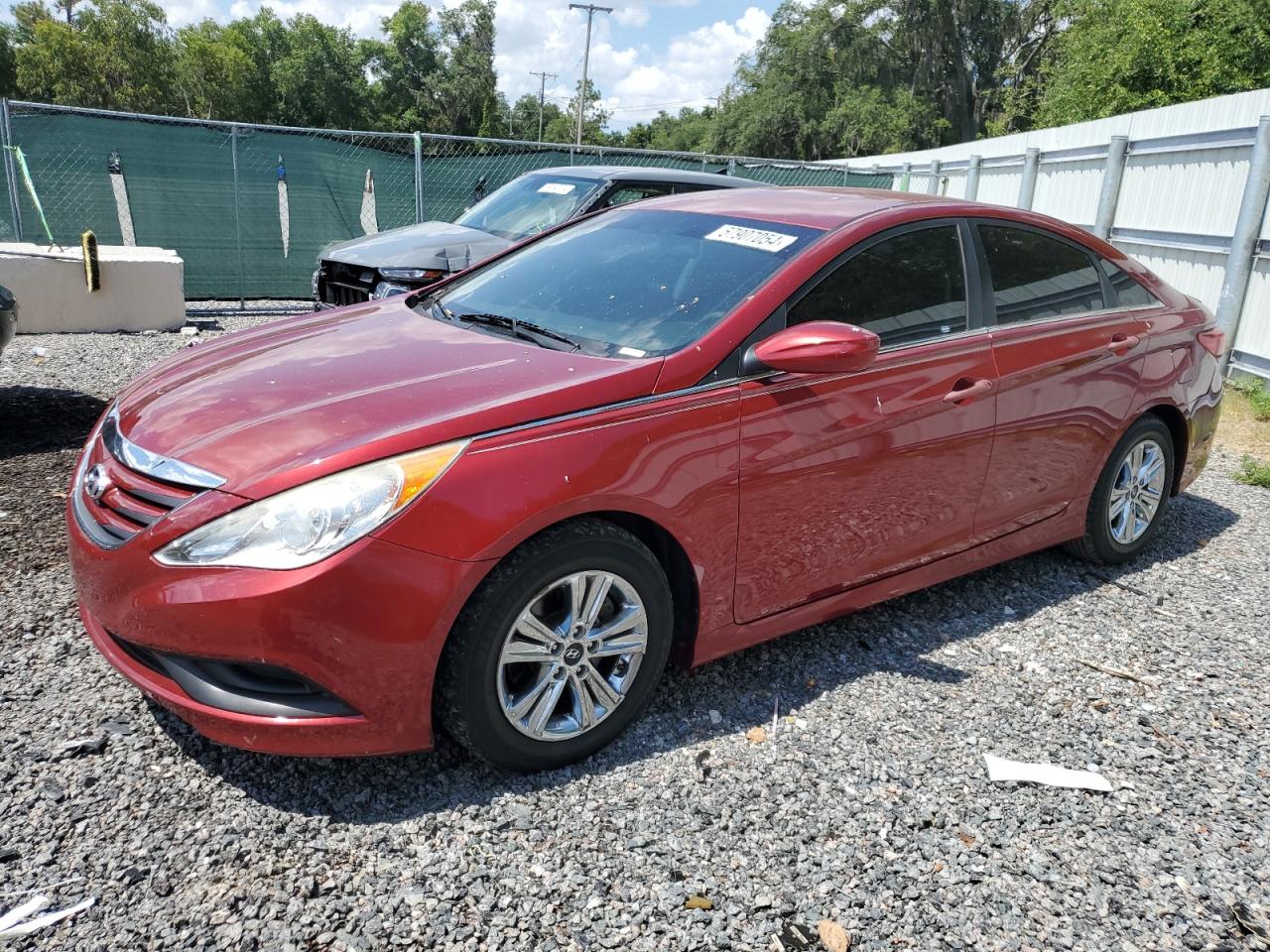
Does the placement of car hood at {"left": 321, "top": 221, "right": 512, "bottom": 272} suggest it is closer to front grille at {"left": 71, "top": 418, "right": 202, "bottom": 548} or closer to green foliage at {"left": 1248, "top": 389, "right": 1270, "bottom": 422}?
front grille at {"left": 71, "top": 418, "right": 202, "bottom": 548}

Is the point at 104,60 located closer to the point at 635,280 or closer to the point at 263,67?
the point at 263,67

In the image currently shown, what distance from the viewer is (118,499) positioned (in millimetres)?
2662

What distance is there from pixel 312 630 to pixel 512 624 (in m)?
0.52

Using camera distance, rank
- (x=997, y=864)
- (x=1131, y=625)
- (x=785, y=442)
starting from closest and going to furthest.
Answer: (x=997, y=864) → (x=785, y=442) → (x=1131, y=625)

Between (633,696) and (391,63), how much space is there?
85.0 meters

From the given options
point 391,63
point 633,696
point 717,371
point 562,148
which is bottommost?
point 633,696

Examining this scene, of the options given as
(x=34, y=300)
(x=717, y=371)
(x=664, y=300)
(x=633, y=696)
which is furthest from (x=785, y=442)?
(x=34, y=300)

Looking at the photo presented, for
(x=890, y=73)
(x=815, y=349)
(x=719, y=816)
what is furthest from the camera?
(x=890, y=73)

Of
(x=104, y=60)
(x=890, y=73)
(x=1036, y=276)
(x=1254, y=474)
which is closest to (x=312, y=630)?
(x=1036, y=276)

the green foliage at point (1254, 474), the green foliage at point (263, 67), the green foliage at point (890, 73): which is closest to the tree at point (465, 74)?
the green foliage at point (263, 67)

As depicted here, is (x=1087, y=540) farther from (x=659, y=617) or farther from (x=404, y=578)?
(x=404, y=578)

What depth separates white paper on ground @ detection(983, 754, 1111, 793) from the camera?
302cm

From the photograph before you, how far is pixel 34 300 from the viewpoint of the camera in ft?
27.7

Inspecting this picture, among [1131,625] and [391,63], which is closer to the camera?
[1131,625]
